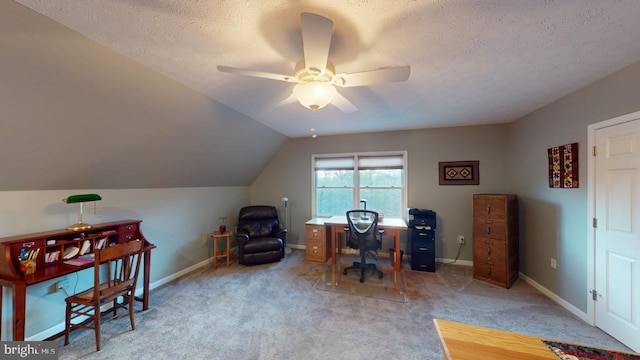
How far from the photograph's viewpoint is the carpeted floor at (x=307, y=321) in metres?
1.94

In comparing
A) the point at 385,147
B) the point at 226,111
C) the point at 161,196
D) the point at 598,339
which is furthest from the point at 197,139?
the point at 598,339

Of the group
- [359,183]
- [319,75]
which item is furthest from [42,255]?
[359,183]

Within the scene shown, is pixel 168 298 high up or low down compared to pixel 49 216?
down

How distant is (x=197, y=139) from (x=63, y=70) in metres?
1.45

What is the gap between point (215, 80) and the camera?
85.0 inches

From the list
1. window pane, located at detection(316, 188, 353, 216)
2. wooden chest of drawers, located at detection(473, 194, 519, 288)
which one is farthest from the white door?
window pane, located at detection(316, 188, 353, 216)

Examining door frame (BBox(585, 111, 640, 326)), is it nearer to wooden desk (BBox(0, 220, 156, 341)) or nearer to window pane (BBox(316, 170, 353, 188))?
window pane (BBox(316, 170, 353, 188))

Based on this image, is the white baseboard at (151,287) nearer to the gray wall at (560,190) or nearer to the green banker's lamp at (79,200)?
the green banker's lamp at (79,200)

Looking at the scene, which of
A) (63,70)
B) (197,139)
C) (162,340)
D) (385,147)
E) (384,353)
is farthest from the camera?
(385,147)

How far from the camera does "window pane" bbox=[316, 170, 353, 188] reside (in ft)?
15.1

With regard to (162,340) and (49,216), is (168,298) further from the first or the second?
(49,216)

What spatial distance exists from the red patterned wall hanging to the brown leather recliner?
12.8 feet

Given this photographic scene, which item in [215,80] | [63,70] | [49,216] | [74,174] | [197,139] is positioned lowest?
[49,216]

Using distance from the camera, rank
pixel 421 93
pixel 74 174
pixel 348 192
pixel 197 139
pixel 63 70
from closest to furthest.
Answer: pixel 63 70 → pixel 74 174 → pixel 421 93 → pixel 197 139 → pixel 348 192
